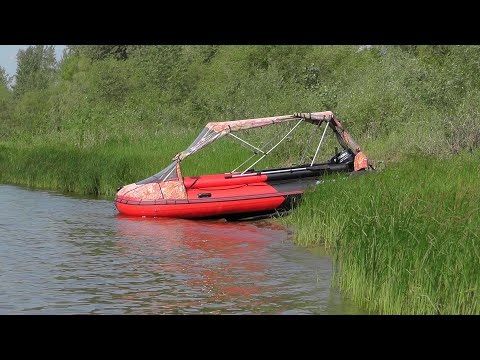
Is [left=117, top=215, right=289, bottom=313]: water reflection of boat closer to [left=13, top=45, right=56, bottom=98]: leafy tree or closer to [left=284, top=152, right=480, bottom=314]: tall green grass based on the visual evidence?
[left=284, top=152, right=480, bottom=314]: tall green grass

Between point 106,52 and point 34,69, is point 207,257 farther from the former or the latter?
point 34,69

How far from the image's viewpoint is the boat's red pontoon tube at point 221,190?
17625mm

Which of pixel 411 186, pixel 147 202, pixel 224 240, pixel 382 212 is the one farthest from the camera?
pixel 147 202

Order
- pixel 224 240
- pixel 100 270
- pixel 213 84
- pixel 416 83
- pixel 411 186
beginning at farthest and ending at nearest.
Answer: pixel 213 84
pixel 416 83
pixel 224 240
pixel 411 186
pixel 100 270

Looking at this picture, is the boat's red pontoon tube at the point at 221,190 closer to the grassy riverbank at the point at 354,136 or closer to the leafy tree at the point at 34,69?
the grassy riverbank at the point at 354,136

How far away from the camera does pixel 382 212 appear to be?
11375 mm

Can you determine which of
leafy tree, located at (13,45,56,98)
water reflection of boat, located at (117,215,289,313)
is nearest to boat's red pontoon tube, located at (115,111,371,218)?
water reflection of boat, located at (117,215,289,313)

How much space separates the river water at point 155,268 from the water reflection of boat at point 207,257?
0.01m

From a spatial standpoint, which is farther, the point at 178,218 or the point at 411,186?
the point at 178,218

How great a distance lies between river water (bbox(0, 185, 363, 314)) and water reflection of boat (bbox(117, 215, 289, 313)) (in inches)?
0.5

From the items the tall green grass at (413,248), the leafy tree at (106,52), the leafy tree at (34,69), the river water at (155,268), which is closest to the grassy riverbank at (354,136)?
the tall green grass at (413,248)

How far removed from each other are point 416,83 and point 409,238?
16.9 m

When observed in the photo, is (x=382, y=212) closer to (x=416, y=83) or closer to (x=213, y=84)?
(x=416, y=83)
